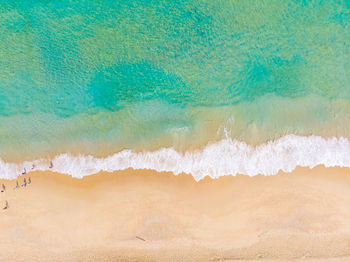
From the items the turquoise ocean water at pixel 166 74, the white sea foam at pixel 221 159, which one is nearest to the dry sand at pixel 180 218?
the white sea foam at pixel 221 159

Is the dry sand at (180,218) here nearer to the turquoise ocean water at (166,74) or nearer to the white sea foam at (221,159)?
the white sea foam at (221,159)

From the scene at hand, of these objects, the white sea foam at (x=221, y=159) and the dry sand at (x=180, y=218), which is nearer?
the dry sand at (x=180, y=218)

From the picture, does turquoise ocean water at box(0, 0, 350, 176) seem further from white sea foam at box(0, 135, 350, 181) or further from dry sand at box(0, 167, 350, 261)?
dry sand at box(0, 167, 350, 261)

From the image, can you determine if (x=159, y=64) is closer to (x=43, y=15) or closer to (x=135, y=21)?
Answer: (x=135, y=21)

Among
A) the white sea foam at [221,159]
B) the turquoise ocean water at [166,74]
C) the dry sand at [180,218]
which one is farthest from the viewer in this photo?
the turquoise ocean water at [166,74]

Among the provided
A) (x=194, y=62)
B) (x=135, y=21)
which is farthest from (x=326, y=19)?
(x=135, y=21)

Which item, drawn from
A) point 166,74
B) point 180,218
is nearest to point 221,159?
point 180,218

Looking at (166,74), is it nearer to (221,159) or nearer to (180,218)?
(221,159)
